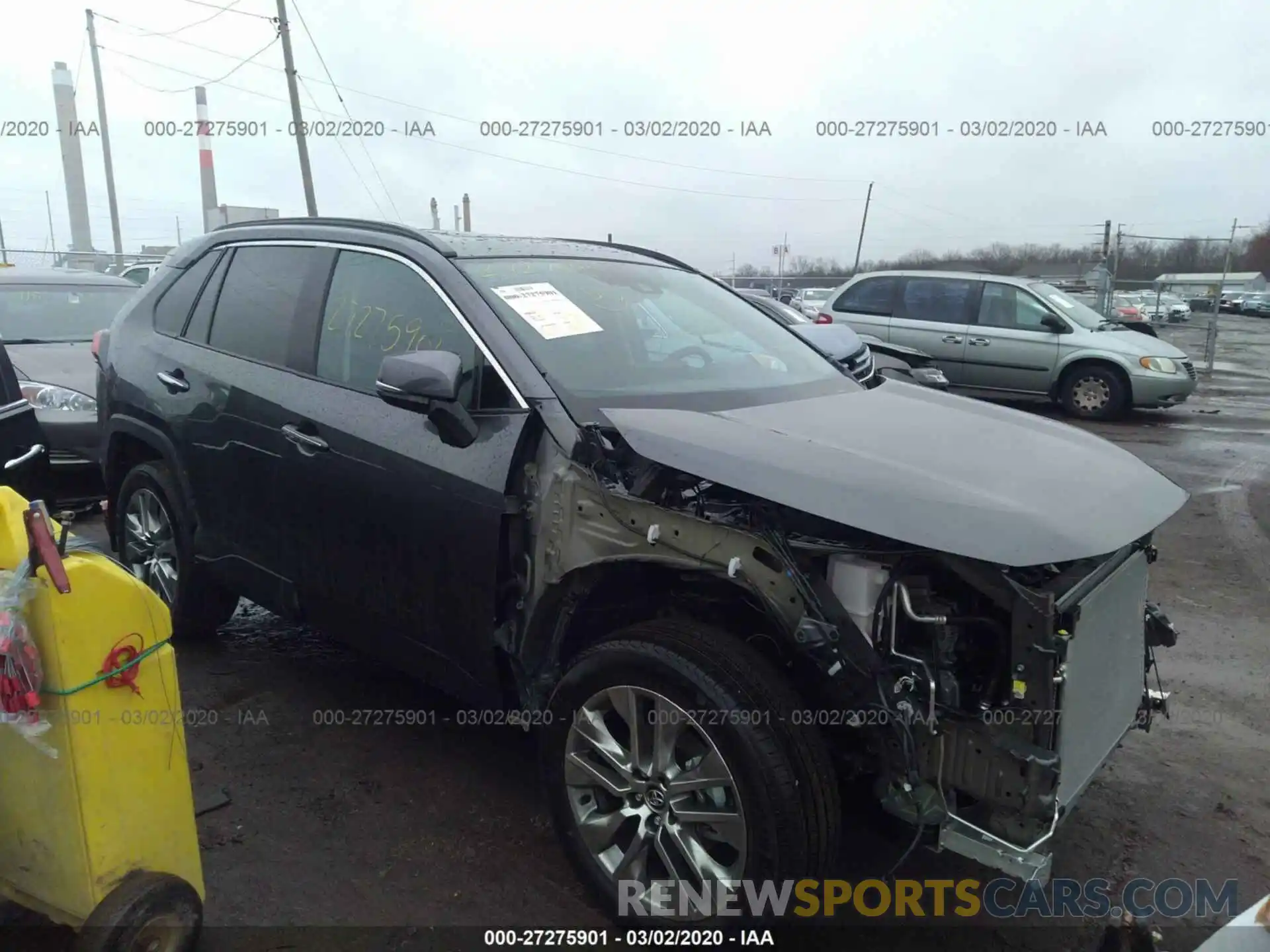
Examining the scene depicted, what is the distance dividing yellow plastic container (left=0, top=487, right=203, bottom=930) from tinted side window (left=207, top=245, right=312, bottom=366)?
4.80ft

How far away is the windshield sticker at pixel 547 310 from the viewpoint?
292 cm

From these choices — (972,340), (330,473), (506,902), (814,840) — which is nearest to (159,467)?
(330,473)

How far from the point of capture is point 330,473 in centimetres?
306

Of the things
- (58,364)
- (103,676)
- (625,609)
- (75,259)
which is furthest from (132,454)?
(75,259)

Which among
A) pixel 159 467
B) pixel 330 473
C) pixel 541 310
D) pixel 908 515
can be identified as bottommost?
pixel 159 467

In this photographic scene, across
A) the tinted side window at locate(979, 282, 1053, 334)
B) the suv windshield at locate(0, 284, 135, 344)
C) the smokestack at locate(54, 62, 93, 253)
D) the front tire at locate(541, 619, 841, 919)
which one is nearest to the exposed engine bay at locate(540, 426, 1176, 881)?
the front tire at locate(541, 619, 841, 919)

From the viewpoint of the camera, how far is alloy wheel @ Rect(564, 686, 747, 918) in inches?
88.7

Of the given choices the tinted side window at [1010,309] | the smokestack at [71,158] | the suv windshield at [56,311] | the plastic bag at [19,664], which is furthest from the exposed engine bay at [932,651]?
the smokestack at [71,158]

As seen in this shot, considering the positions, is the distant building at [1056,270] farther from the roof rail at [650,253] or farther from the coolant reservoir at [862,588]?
the coolant reservoir at [862,588]

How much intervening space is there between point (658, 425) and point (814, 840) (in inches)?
43.2

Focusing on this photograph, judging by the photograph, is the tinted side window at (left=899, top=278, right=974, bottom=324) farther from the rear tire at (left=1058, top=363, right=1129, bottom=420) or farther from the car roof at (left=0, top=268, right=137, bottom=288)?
the car roof at (left=0, top=268, right=137, bottom=288)

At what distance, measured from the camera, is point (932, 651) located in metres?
2.18

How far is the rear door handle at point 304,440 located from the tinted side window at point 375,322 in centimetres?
21

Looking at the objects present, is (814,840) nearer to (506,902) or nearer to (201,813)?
(506,902)
